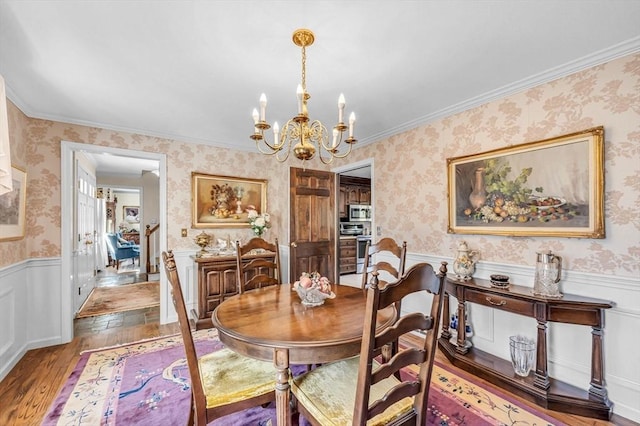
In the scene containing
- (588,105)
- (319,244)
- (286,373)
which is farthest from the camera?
(319,244)

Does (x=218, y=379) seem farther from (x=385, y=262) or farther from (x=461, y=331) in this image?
(x=461, y=331)

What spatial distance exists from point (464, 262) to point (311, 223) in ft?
7.09

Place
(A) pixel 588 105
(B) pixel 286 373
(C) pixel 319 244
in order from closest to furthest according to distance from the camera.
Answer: (B) pixel 286 373 < (A) pixel 588 105 < (C) pixel 319 244

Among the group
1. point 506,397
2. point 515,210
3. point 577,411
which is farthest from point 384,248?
point 577,411

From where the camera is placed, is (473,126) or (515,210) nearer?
(515,210)

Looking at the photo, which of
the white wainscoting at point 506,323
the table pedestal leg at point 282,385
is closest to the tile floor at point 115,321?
the white wainscoting at point 506,323

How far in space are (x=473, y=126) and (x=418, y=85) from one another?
0.78m

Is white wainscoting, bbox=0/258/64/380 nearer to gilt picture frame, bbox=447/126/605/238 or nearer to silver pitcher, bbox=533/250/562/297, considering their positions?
gilt picture frame, bbox=447/126/605/238

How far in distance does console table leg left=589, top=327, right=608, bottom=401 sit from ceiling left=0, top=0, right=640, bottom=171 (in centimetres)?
190

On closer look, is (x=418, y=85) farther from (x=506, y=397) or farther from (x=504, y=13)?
(x=506, y=397)

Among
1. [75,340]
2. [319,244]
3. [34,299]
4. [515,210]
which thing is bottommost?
[75,340]

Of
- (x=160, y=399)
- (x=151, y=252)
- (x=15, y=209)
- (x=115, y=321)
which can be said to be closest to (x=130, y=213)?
(x=151, y=252)

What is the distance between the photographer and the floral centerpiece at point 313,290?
5.75 feet

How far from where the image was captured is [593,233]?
196cm
